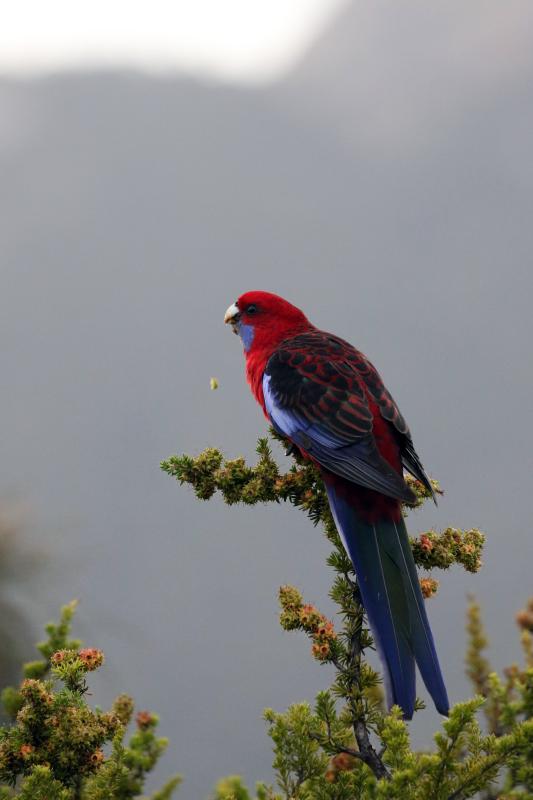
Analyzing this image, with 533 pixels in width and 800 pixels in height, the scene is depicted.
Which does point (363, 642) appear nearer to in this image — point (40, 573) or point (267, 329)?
point (267, 329)

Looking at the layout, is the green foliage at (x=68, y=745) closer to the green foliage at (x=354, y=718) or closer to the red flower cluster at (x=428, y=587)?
the green foliage at (x=354, y=718)

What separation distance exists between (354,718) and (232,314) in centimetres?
182

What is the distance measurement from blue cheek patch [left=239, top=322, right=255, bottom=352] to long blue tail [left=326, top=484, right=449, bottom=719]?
3.46 feet

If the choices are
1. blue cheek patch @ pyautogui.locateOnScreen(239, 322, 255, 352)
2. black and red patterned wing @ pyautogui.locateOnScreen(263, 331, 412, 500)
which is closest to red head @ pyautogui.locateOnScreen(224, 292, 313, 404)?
blue cheek patch @ pyautogui.locateOnScreen(239, 322, 255, 352)

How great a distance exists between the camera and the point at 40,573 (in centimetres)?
502

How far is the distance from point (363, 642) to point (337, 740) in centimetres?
26

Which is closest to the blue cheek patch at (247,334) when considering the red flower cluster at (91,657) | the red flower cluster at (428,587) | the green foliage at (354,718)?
the green foliage at (354,718)

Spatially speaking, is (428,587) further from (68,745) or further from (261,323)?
(261,323)

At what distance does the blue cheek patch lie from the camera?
3.26m

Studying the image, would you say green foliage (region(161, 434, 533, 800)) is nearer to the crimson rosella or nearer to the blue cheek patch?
the crimson rosella

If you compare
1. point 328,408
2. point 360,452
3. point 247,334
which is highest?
point 247,334

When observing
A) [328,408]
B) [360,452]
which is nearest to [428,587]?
[360,452]

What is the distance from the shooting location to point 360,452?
245 centimetres

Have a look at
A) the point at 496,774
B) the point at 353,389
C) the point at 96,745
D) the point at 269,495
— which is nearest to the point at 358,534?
the point at 269,495
